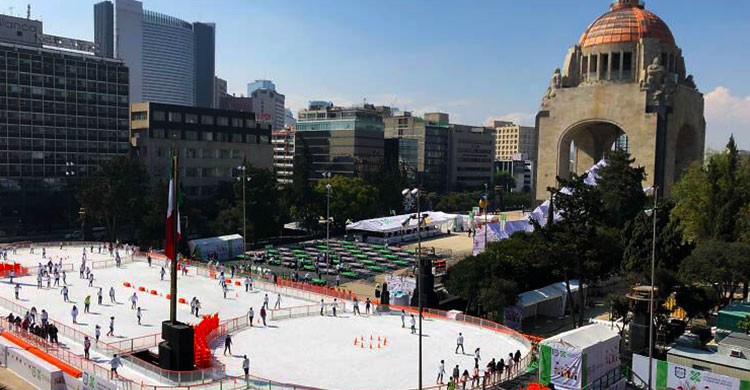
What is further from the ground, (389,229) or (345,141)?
(345,141)

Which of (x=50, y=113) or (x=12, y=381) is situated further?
(x=50, y=113)

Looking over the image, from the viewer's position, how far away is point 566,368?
25.7m

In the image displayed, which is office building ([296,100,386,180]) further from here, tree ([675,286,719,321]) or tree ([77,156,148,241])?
tree ([675,286,719,321])

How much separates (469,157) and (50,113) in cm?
10996

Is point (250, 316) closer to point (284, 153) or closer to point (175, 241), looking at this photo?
point (175, 241)

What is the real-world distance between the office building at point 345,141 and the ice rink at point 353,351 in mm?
100318

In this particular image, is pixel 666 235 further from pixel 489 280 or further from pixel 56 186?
pixel 56 186

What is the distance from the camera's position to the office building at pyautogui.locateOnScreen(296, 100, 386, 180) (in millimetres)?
140250

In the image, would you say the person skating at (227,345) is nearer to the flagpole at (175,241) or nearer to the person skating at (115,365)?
the flagpole at (175,241)

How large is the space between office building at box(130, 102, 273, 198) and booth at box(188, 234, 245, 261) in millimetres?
36045

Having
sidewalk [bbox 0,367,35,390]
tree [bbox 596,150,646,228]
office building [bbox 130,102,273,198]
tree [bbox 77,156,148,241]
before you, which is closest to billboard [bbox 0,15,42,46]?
office building [bbox 130,102,273,198]

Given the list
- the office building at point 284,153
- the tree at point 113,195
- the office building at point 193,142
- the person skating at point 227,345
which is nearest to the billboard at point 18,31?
the office building at point 193,142

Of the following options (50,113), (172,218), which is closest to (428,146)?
(50,113)

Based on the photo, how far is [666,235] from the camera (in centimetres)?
4647
